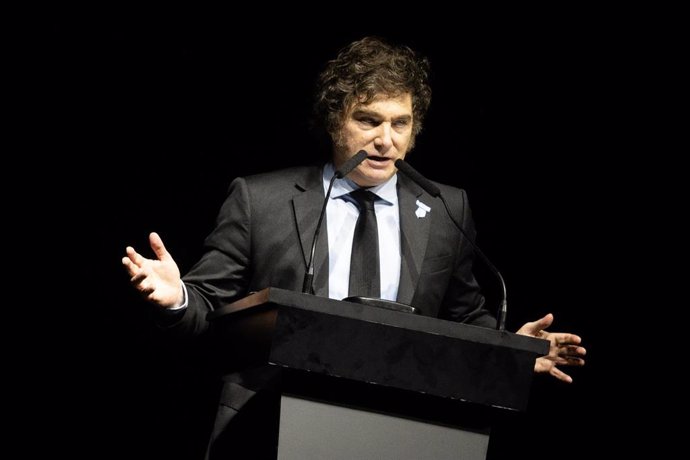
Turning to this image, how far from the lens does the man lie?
261 centimetres

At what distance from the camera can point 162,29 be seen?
330 cm

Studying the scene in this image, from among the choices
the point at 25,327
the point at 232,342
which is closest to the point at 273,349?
the point at 232,342

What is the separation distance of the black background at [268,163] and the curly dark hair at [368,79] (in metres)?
0.39

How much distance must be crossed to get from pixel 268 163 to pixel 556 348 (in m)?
1.40

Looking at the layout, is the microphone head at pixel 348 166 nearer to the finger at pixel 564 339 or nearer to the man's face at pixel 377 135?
the man's face at pixel 377 135

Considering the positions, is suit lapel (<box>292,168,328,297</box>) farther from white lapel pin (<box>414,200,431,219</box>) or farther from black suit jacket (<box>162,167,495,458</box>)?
white lapel pin (<box>414,200,431,219</box>)

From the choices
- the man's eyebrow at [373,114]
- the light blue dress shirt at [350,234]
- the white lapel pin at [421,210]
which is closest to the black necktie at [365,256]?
the light blue dress shirt at [350,234]

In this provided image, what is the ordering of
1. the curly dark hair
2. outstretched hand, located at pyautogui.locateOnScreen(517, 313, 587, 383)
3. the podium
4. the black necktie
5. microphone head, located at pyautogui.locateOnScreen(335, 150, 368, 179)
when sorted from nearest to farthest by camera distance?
the podium < microphone head, located at pyautogui.locateOnScreen(335, 150, 368, 179) < outstretched hand, located at pyautogui.locateOnScreen(517, 313, 587, 383) < the black necktie < the curly dark hair

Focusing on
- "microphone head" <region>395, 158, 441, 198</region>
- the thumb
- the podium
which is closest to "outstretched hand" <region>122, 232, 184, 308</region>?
the thumb

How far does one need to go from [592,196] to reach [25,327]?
2051mm

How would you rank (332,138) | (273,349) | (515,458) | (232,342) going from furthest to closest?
(515,458), (332,138), (232,342), (273,349)

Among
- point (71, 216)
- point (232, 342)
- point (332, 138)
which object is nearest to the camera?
point (232, 342)

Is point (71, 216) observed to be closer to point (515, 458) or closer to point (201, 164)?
point (201, 164)

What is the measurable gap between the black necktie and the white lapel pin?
15cm
